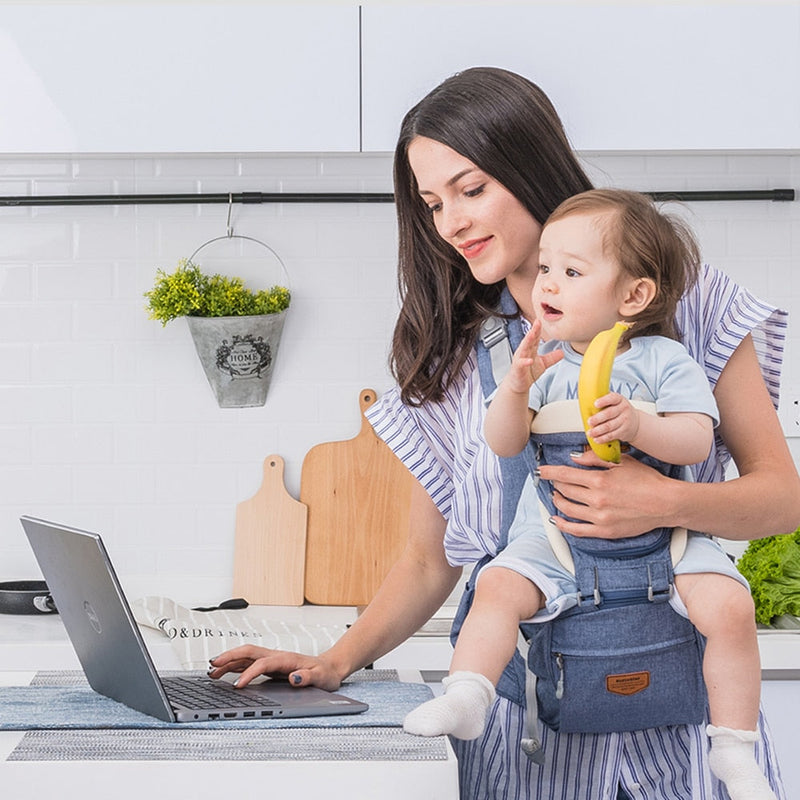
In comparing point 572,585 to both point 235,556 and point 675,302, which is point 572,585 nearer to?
point 675,302

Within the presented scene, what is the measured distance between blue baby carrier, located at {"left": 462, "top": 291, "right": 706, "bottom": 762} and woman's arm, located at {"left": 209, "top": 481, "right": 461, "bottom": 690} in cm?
25

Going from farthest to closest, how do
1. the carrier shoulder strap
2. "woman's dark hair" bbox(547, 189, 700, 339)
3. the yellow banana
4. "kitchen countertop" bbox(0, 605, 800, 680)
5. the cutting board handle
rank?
the cutting board handle, "kitchen countertop" bbox(0, 605, 800, 680), the carrier shoulder strap, "woman's dark hair" bbox(547, 189, 700, 339), the yellow banana

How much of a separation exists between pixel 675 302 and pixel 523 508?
290 millimetres

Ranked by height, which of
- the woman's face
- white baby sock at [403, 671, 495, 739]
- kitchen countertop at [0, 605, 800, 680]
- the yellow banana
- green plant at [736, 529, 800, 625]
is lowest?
kitchen countertop at [0, 605, 800, 680]

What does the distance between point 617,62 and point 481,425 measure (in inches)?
52.0

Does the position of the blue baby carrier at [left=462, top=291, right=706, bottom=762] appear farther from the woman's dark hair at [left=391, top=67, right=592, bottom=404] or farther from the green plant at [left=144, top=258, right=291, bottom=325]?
the green plant at [left=144, top=258, right=291, bottom=325]

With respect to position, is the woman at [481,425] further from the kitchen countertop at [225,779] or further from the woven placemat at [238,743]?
the kitchen countertop at [225,779]

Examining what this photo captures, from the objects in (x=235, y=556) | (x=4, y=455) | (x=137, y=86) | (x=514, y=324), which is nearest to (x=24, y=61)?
(x=137, y=86)

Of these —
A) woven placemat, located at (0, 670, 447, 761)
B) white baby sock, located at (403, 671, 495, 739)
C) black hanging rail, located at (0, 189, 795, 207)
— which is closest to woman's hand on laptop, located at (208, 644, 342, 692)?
woven placemat, located at (0, 670, 447, 761)

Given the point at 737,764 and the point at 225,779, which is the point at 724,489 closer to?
the point at 737,764

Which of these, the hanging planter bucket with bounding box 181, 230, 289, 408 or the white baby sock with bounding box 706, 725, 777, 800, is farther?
the hanging planter bucket with bounding box 181, 230, 289, 408

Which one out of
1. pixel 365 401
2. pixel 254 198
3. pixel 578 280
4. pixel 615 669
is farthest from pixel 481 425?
pixel 254 198

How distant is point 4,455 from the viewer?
296 cm

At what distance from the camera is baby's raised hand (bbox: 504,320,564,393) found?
122 centimetres
